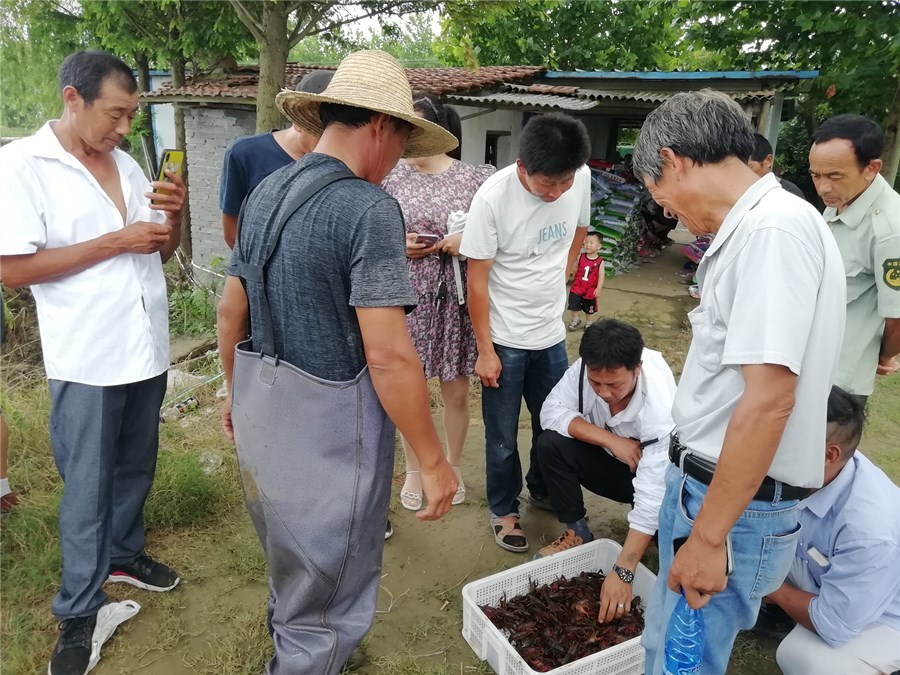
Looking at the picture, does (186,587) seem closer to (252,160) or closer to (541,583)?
(541,583)

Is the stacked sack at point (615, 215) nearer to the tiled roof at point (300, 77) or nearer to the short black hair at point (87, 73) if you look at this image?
the tiled roof at point (300, 77)

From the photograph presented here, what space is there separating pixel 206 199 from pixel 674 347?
6.93 metres

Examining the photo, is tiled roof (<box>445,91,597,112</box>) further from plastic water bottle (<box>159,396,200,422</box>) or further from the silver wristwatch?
the silver wristwatch

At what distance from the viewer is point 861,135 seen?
251 centimetres

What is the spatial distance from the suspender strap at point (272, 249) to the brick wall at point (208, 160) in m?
7.76

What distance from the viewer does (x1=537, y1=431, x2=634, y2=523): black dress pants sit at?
2.83 m

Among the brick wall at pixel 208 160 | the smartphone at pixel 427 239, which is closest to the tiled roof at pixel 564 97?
the brick wall at pixel 208 160

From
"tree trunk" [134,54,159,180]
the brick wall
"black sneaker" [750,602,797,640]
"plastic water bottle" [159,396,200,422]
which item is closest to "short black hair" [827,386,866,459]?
"black sneaker" [750,602,797,640]

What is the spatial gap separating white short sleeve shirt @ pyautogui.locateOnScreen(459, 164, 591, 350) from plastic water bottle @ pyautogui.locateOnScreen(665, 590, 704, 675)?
58.3 inches

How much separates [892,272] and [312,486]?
241 cm

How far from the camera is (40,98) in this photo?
38.3ft

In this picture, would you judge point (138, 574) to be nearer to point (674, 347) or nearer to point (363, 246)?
point (363, 246)

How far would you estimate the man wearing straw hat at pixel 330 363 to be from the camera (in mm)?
1500

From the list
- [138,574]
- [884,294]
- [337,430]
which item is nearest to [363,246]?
[337,430]
